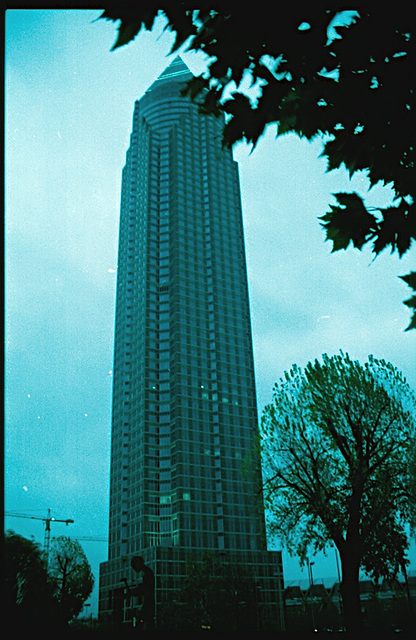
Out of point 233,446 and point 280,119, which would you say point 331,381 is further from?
point 233,446

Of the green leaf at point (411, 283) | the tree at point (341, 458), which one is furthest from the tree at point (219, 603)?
the green leaf at point (411, 283)

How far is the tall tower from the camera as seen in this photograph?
60.4 metres

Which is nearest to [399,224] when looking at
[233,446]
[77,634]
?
[77,634]

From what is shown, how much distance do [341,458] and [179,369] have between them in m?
54.3

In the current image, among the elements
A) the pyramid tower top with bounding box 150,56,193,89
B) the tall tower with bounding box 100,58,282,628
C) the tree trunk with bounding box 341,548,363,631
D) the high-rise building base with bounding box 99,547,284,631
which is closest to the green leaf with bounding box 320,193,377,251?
the tree trunk with bounding box 341,548,363,631

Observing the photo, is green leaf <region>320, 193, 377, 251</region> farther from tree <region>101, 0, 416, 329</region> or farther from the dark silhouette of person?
Result: the dark silhouette of person

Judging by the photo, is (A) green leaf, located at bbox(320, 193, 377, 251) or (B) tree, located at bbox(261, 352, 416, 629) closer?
(A) green leaf, located at bbox(320, 193, 377, 251)

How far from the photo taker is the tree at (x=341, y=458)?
41.5 ft

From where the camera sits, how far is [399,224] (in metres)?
1.97

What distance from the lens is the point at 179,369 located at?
224ft

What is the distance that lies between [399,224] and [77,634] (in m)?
1.76

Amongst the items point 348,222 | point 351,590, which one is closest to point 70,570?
point 351,590

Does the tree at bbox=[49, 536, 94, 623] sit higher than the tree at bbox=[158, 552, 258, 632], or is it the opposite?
the tree at bbox=[49, 536, 94, 623]

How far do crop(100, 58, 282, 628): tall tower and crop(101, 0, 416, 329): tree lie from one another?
5306 cm
